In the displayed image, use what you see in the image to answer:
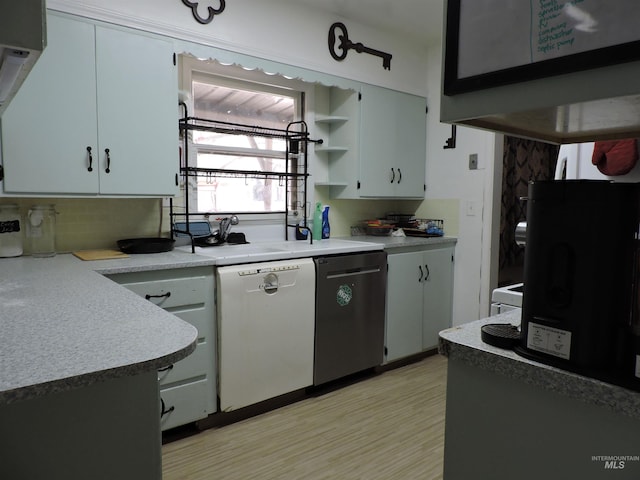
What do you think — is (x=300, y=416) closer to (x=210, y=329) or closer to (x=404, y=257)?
(x=210, y=329)

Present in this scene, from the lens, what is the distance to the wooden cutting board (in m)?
2.28

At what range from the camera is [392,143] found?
11.8 feet

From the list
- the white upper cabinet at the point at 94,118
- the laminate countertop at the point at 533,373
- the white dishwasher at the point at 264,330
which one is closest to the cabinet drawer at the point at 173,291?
the white dishwasher at the point at 264,330

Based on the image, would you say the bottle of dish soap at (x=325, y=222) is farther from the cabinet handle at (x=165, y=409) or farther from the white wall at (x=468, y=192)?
the cabinet handle at (x=165, y=409)

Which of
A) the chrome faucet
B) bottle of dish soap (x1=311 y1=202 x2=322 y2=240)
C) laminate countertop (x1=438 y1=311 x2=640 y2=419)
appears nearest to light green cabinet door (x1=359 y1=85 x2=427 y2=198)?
bottle of dish soap (x1=311 y1=202 x2=322 y2=240)

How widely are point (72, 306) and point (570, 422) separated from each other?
4.31 ft

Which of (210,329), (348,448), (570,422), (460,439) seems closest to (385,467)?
(348,448)

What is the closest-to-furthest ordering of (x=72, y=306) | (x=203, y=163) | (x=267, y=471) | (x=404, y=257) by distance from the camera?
(x=72, y=306) → (x=267, y=471) → (x=203, y=163) → (x=404, y=257)

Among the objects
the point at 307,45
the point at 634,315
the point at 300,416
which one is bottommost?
the point at 300,416

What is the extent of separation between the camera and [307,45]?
3084mm

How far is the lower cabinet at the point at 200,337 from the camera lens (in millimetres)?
2195

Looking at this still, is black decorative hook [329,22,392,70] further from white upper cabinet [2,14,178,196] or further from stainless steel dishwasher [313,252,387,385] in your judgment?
stainless steel dishwasher [313,252,387,385]

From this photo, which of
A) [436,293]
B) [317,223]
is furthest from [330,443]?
[436,293]
